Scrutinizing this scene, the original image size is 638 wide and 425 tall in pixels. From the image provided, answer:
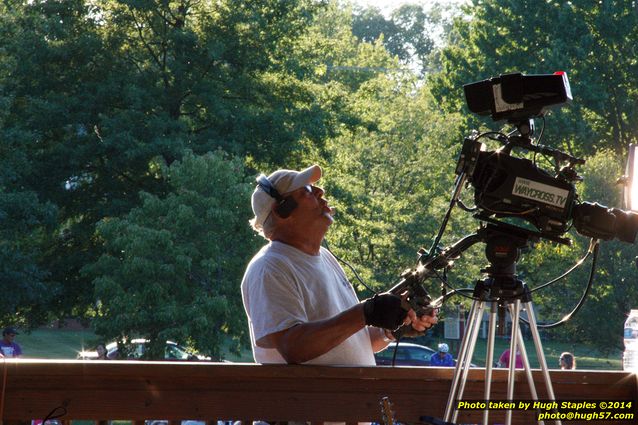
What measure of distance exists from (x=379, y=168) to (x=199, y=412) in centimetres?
2001

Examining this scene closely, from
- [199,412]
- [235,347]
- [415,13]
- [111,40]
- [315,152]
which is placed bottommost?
[199,412]

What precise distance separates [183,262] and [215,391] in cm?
1289

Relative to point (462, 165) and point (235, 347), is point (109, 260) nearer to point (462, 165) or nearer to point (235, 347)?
point (235, 347)

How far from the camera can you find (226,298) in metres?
15.9

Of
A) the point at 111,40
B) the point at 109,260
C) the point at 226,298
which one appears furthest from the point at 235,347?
the point at 111,40

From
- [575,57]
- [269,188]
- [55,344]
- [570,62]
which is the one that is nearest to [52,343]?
[55,344]

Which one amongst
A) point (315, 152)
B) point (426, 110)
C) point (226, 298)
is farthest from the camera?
point (426, 110)

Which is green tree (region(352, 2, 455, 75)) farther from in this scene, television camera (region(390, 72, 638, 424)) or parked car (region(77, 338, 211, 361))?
television camera (region(390, 72, 638, 424))

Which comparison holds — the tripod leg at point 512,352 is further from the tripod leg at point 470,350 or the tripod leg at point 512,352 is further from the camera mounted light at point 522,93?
the camera mounted light at point 522,93

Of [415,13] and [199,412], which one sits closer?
[199,412]

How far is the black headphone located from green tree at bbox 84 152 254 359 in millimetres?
12145

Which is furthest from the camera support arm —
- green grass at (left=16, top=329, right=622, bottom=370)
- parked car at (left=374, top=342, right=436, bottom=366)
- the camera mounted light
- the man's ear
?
green grass at (left=16, top=329, right=622, bottom=370)

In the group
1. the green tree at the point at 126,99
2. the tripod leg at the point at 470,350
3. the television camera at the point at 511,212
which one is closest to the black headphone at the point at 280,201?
the television camera at the point at 511,212

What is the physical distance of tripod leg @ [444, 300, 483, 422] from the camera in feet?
9.20
